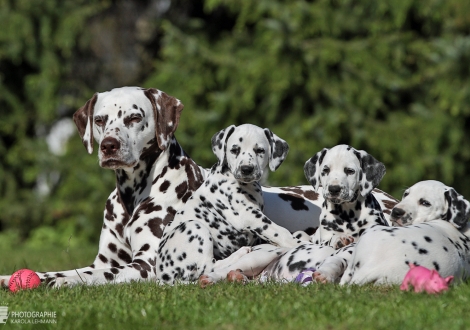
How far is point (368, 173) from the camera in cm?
781

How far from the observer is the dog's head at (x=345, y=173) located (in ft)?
24.8

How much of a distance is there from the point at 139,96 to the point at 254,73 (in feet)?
23.5

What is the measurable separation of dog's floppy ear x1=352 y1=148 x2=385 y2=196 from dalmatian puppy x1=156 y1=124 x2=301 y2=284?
2.63 ft

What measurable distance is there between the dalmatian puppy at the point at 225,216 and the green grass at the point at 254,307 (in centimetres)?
78

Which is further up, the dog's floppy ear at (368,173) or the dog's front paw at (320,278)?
the dog's floppy ear at (368,173)

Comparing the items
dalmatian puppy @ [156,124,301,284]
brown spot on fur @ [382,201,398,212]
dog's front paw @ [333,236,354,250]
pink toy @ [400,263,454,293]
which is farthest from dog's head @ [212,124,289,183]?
pink toy @ [400,263,454,293]

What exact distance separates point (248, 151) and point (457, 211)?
1992 millimetres

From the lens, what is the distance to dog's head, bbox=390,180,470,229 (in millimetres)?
7434

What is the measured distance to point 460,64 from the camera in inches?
596

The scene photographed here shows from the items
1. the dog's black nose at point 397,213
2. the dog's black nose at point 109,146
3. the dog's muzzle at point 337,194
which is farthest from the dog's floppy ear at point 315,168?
the dog's black nose at point 109,146

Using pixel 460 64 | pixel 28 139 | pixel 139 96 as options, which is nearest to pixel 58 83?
pixel 28 139

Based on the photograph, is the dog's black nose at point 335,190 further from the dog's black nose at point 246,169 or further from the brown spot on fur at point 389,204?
the brown spot on fur at point 389,204

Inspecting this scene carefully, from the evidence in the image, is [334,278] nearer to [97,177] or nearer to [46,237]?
[97,177]

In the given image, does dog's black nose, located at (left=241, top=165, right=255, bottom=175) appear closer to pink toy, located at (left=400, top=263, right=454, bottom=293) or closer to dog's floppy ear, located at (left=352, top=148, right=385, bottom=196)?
dog's floppy ear, located at (left=352, top=148, right=385, bottom=196)
